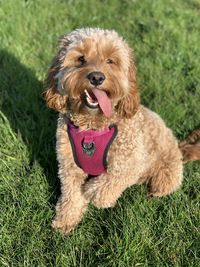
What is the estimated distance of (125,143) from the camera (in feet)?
13.4

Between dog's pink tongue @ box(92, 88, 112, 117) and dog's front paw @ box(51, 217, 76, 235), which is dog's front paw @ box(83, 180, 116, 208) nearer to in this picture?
dog's front paw @ box(51, 217, 76, 235)

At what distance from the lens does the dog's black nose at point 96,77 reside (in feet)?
11.7

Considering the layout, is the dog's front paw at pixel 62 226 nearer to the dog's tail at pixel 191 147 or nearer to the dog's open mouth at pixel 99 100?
the dog's open mouth at pixel 99 100

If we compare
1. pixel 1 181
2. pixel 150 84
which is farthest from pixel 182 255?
pixel 150 84

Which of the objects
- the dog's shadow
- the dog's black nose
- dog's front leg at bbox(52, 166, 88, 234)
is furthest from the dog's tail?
the dog's black nose

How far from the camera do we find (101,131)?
4008mm

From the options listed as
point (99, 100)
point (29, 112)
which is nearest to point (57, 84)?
point (99, 100)

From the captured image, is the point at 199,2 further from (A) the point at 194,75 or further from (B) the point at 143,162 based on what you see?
(B) the point at 143,162

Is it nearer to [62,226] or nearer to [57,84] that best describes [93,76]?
[57,84]

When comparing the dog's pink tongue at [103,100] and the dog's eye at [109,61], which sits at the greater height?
the dog's eye at [109,61]

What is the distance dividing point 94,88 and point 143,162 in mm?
963

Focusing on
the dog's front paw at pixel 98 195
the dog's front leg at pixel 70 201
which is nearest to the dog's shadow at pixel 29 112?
the dog's front leg at pixel 70 201

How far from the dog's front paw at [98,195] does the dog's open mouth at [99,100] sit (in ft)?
2.34

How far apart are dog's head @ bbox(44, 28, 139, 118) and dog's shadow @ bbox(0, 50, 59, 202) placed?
898 mm
